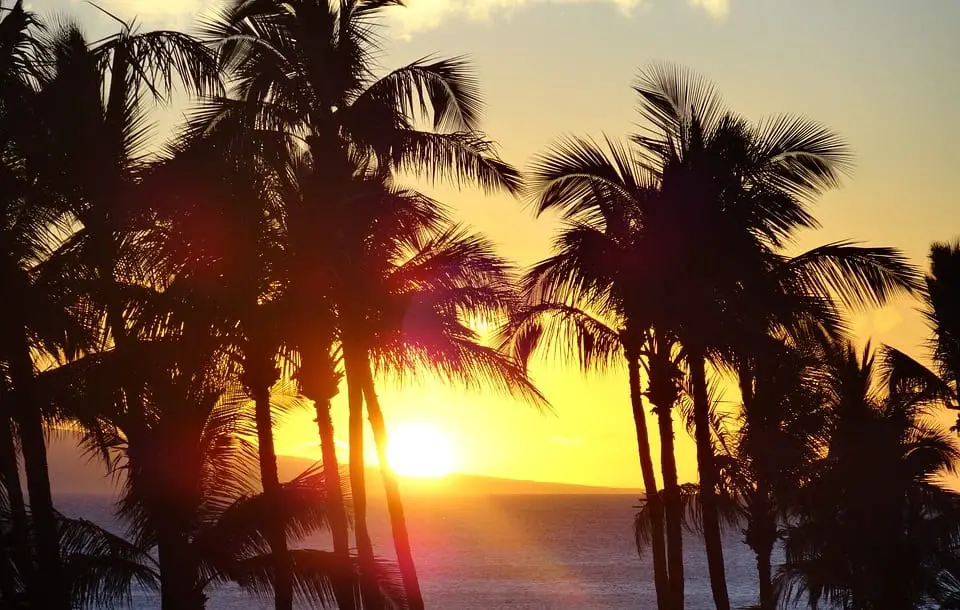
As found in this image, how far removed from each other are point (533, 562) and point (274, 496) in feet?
316

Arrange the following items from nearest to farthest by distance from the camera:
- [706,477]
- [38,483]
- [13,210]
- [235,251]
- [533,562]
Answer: [38,483] < [13,210] < [235,251] < [706,477] < [533,562]

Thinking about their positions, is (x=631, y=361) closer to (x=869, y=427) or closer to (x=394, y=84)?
(x=869, y=427)

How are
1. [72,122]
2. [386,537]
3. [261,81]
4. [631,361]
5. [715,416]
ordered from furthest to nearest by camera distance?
[386,537] < [715,416] < [631,361] < [261,81] < [72,122]

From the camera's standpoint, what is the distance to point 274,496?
17.8m

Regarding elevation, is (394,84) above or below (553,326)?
above

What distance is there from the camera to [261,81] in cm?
1775

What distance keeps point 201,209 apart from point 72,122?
7.19 feet

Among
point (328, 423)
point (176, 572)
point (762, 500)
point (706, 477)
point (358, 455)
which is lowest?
point (176, 572)

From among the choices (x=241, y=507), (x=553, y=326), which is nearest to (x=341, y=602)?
(x=241, y=507)

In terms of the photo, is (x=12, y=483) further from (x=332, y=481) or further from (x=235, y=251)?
(x=332, y=481)

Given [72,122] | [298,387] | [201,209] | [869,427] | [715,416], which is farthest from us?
[715,416]

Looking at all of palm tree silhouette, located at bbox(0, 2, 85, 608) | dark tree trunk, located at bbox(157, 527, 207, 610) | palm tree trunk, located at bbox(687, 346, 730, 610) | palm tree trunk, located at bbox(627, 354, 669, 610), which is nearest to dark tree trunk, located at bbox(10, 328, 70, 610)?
palm tree silhouette, located at bbox(0, 2, 85, 608)

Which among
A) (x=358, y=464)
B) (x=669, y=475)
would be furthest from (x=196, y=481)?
(x=669, y=475)

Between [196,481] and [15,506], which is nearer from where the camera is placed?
[15,506]
